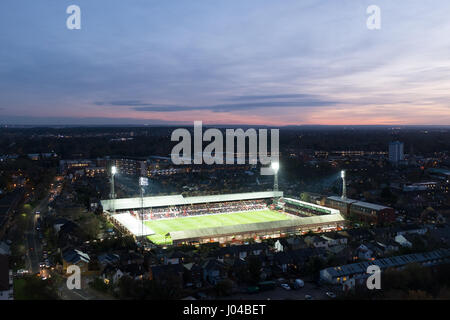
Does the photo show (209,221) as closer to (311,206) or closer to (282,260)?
(311,206)

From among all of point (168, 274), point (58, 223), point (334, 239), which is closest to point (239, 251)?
point (168, 274)

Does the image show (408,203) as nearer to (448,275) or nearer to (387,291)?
(448,275)

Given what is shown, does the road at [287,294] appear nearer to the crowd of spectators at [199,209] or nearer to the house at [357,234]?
the house at [357,234]

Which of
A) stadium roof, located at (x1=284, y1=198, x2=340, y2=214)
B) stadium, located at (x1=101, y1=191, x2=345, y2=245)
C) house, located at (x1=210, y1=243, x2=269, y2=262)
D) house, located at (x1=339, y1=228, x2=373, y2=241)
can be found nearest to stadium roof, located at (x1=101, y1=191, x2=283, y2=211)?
stadium, located at (x1=101, y1=191, x2=345, y2=245)

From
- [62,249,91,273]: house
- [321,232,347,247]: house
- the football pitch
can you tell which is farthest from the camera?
the football pitch

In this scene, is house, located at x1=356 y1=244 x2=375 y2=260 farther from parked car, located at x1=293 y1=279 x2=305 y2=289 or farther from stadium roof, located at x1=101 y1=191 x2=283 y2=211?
stadium roof, located at x1=101 y1=191 x2=283 y2=211

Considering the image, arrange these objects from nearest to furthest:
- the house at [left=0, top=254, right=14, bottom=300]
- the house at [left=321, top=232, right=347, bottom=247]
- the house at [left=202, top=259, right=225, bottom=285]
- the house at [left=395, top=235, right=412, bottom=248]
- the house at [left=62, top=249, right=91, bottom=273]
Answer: the house at [left=0, top=254, right=14, bottom=300] → the house at [left=202, top=259, right=225, bottom=285] → the house at [left=62, top=249, right=91, bottom=273] → the house at [left=395, top=235, right=412, bottom=248] → the house at [left=321, top=232, right=347, bottom=247]

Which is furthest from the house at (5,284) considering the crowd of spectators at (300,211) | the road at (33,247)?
the crowd of spectators at (300,211)
